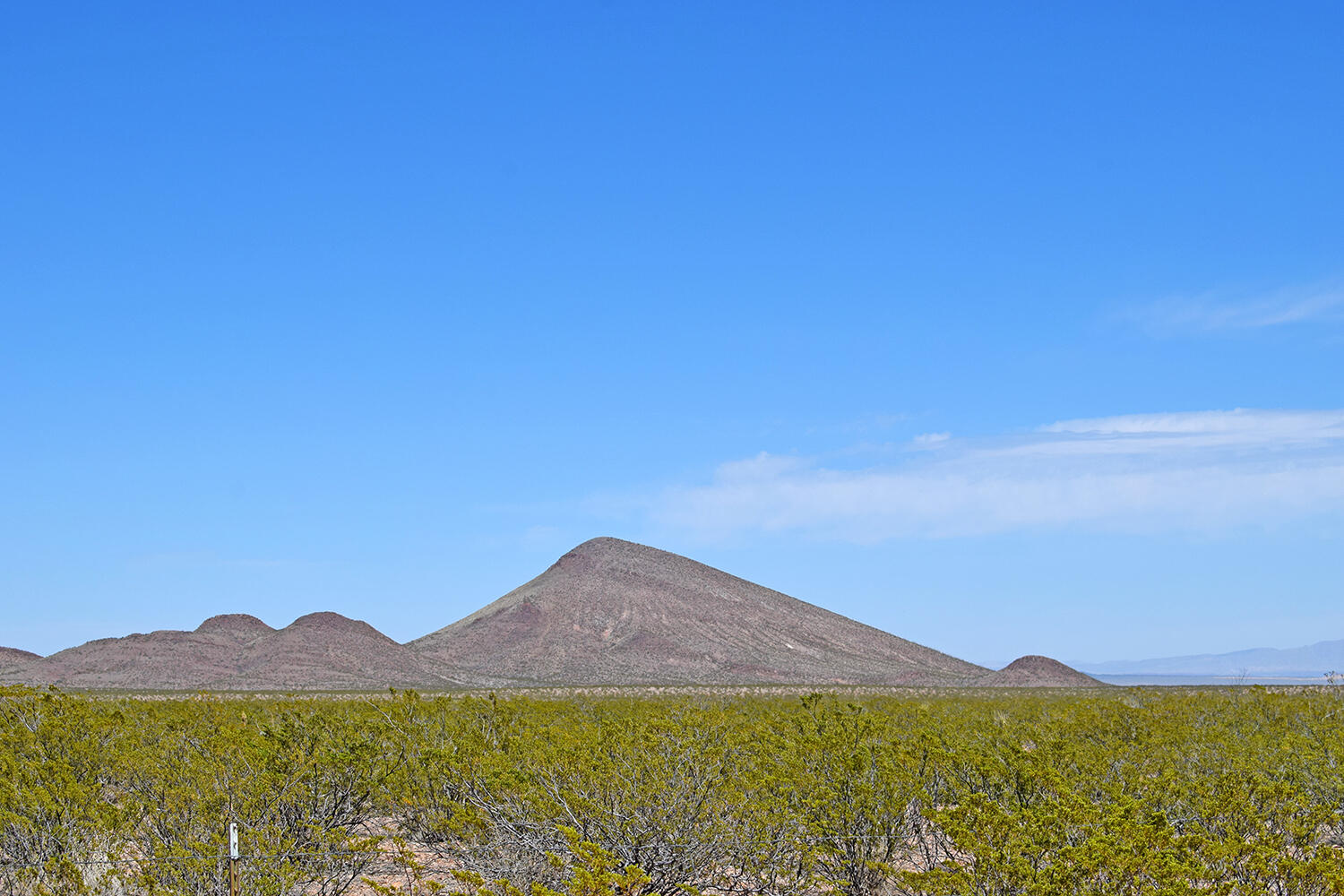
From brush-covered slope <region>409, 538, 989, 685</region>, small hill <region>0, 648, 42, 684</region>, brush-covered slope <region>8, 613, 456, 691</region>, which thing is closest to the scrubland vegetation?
brush-covered slope <region>8, 613, 456, 691</region>

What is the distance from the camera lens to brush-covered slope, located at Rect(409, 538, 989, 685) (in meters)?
105

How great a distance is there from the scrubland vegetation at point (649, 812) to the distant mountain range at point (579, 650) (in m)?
76.9

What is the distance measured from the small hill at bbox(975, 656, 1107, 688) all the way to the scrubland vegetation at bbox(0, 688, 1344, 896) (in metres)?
92.9

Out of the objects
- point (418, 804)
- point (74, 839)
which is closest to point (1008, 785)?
point (418, 804)

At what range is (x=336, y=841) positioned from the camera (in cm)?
1098

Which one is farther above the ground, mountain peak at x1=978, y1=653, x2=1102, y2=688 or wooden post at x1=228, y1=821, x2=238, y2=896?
wooden post at x1=228, y1=821, x2=238, y2=896

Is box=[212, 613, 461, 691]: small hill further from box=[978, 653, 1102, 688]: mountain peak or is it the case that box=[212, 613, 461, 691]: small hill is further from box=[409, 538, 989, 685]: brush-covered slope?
box=[978, 653, 1102, 688]: mountain peak

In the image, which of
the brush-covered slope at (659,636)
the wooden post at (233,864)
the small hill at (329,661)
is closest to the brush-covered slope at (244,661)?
the small hill at (329,661)

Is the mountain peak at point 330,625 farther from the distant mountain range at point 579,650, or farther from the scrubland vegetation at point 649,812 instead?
the scrubland vegetation at point 649,812

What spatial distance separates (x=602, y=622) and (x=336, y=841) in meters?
109

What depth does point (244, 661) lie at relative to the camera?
9769 cm

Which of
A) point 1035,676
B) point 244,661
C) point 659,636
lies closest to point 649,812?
point 244,661

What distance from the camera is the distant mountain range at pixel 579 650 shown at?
3718 inches

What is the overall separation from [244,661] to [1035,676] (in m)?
75.5
